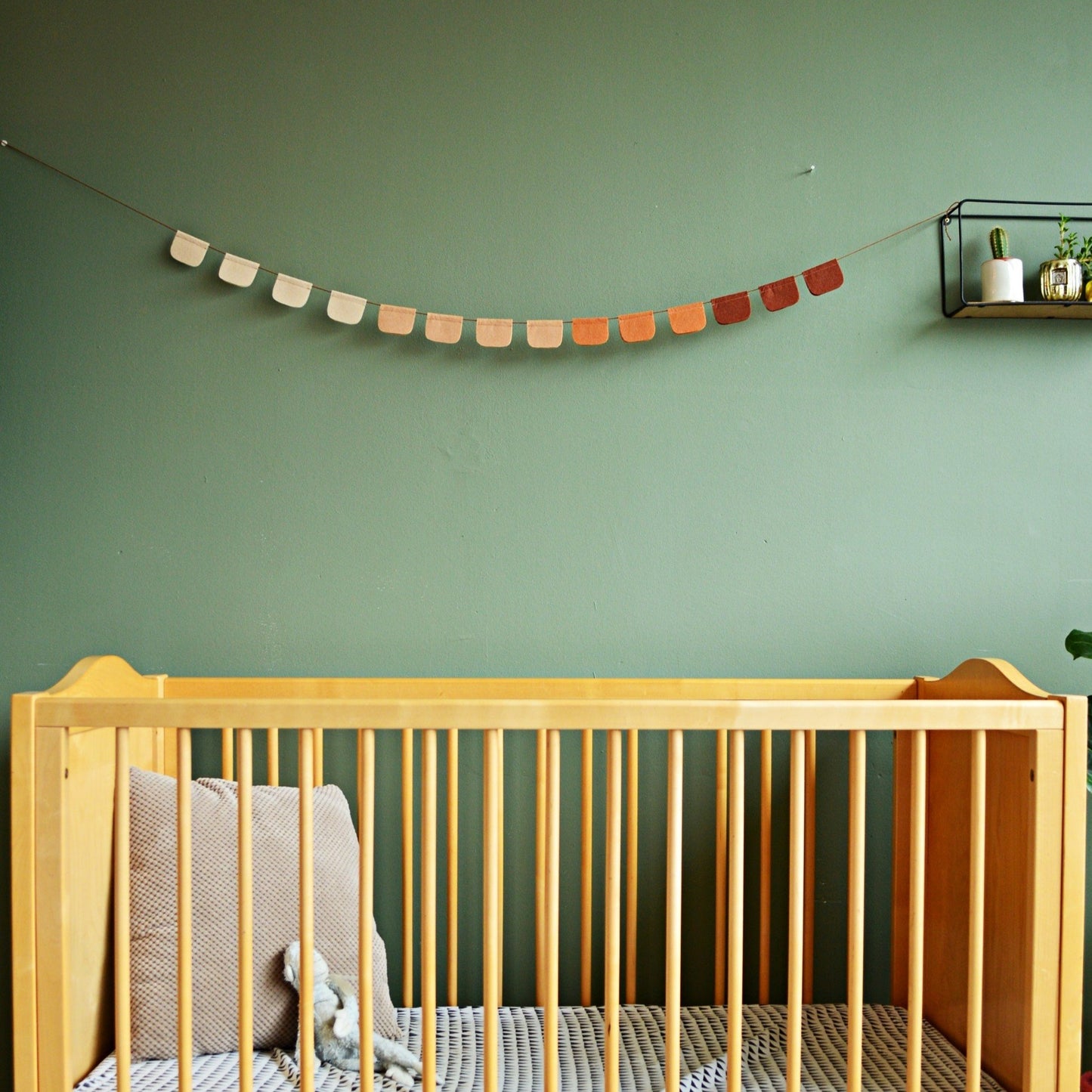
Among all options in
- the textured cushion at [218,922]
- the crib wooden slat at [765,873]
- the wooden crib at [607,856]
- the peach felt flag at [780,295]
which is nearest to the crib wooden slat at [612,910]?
the wooden crib at [607,856]

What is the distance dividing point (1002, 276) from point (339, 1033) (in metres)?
1.70

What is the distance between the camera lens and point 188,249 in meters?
1.67

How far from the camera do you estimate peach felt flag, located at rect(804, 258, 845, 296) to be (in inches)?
65.7

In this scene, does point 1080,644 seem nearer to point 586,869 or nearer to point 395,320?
point 586,869

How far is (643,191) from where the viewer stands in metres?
1.71

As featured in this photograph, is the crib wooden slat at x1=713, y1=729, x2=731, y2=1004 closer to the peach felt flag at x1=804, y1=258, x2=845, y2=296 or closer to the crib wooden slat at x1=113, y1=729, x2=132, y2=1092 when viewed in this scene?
the peach felt flag at x1=804, y1=258, x2=845, y2=296

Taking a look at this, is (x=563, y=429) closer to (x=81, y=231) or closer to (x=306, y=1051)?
(x=81, y=231)

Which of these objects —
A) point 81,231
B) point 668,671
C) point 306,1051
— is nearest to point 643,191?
point 668,671

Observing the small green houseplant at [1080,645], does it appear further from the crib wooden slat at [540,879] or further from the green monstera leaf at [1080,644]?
the crib wooden slat at [540,879]

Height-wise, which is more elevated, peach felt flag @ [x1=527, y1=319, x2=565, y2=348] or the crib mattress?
peach felt flag @ [x1=527, y1=319, x2=565, y2=348]

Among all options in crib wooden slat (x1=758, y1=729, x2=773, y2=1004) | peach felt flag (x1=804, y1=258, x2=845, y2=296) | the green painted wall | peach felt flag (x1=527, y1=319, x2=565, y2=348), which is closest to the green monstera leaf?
the green painted wall

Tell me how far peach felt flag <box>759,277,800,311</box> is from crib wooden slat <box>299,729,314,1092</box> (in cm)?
113

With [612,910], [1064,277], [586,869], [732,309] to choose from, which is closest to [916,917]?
[612,910]

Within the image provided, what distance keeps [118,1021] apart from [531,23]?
1.78 m
